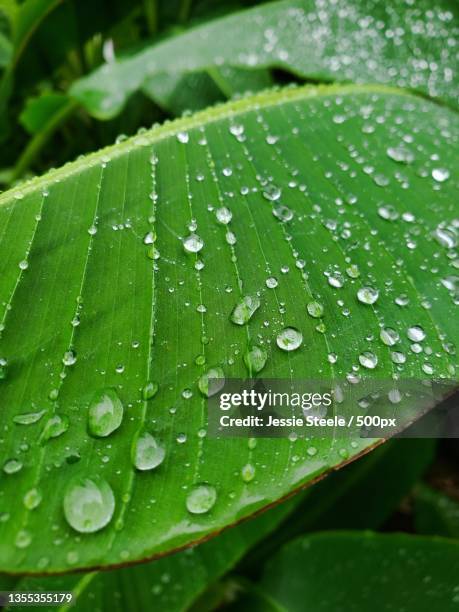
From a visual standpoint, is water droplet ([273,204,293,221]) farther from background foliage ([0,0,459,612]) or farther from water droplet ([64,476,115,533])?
water droplet ([64,476,115,533])

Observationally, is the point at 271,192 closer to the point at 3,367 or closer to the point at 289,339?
the point at 289,339

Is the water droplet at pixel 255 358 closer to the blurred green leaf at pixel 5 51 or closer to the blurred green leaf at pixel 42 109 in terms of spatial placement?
the blurred green leaf at pixel 42 109

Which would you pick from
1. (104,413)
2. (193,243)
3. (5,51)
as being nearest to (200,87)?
(5,51)

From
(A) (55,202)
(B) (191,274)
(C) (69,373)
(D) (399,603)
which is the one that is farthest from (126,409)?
(D) (399,603)

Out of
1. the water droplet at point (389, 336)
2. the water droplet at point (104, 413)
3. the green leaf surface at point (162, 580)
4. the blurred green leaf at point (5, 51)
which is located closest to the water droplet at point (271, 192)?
the water droplet at point (389, 336)

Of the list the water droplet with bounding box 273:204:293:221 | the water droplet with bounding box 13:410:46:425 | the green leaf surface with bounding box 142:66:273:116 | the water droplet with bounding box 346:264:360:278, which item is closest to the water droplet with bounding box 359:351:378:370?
the water droplet with bounding box 346:264:360:278

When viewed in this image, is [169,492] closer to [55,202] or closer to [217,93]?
[55,202]

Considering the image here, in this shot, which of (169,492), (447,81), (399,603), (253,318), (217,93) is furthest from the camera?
(217,93)
